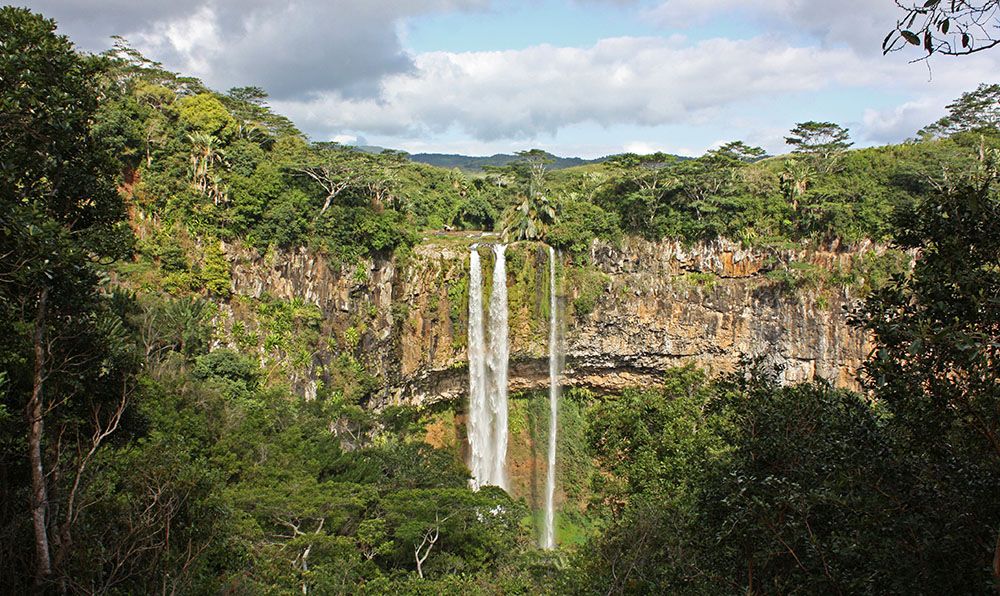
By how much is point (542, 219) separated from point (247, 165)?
11.0 m

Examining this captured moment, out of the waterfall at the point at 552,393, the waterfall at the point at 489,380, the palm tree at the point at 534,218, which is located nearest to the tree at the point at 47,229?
the waterfall at the point at 489,380

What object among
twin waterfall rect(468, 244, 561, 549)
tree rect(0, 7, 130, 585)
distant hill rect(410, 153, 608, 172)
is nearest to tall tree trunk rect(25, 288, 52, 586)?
tree rect(0, 7, 130, 585)

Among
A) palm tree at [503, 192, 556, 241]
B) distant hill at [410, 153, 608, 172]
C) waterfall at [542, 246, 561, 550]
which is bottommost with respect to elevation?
waterfall at [542, 246, 561, 550]

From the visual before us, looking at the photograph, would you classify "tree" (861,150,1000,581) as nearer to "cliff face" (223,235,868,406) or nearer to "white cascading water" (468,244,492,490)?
"cliff face" (223,235,868,406)

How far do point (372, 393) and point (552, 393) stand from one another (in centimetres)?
742

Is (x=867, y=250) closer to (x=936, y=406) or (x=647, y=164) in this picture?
(x=647, y=164)

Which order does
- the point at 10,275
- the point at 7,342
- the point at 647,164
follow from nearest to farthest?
the point at 10,275 < the point at 7,342 < the point at 647,164

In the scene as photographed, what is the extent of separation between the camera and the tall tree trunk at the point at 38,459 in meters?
4.55

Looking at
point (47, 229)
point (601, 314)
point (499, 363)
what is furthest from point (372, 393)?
point (47, 229)

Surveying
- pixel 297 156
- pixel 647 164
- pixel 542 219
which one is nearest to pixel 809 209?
pixel 647 164

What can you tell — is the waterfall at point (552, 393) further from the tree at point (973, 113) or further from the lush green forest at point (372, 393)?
the tree at point (973, 113)

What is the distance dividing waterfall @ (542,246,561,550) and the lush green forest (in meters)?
1.29

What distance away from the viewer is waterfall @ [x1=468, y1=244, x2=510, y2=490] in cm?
2234

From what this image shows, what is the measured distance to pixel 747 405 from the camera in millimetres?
5758
